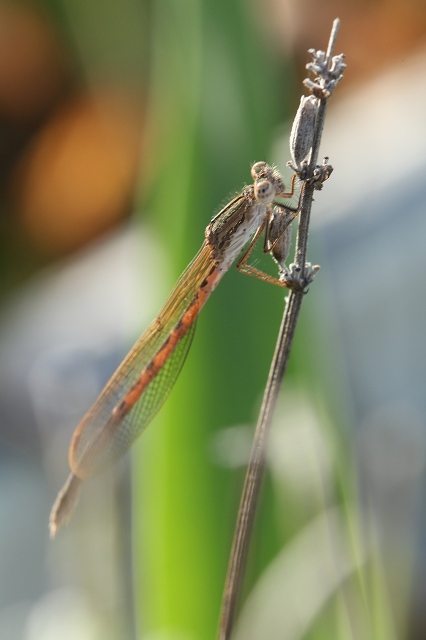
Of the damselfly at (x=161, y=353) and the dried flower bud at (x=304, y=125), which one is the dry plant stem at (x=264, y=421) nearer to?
the dried flower bud at (x=304, y=125)

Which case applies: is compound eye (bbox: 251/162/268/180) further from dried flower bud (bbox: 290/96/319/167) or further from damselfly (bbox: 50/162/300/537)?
dried flower bud (bbox: 290/96/319/167)

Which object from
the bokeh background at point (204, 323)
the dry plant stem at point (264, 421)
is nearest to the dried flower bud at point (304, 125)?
the dry plant stem at point (264, 421)

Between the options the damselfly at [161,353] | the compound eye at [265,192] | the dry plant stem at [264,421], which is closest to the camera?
the dry plant stem at [264,421]

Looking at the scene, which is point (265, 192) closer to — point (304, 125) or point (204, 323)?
point (204, 323)

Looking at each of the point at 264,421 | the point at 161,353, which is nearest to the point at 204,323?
the point at 161,353

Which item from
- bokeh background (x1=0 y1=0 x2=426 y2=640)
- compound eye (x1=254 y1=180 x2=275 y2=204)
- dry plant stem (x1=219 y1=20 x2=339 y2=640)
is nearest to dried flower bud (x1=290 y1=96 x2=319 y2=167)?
dry plant stem (x1=219 y1=20 x2=339 y2=640)

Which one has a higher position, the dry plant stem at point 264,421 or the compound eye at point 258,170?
the compound eye at point 258,170

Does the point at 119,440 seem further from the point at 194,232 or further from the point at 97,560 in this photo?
the point at 97,560
